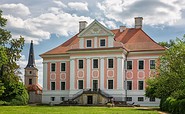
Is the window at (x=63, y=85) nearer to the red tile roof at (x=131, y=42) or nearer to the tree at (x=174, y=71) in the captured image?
the red tile roof at (x=131, y=42)

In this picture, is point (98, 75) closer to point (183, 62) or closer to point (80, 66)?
point (80, 66)

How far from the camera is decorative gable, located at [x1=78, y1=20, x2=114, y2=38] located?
1922 inches

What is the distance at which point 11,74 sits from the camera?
44.1 meters

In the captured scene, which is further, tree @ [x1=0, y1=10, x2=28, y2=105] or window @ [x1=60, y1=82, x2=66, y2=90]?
window @ [x1=60, y1=82, x2=66, y2=90]

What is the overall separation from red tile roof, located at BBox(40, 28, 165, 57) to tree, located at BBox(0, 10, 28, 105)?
7766 millimetres

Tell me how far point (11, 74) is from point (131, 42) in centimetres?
1711

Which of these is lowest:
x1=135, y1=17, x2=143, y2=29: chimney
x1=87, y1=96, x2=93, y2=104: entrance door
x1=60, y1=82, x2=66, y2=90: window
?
x1=87, y1=96, x2=93, y2=104: entrance door

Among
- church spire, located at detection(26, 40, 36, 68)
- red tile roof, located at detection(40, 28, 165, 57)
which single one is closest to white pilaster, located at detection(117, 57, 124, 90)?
red tile roof, located at detection(40, 28, 165, 57)

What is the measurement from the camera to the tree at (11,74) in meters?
44.3

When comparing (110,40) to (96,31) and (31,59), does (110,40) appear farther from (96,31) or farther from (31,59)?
(31,59)

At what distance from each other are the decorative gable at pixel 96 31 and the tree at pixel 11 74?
9054 millimetres

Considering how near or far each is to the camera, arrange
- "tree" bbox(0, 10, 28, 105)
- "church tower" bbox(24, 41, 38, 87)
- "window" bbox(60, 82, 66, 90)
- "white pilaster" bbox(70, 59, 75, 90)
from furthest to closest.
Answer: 1. "church tower" bbox(24, 41, 38, 87)
2. "window" bbox(60, 82, 66, 90)
3. "white pilaster" bbox(70, 59, 75, 90)
4. "tree" bbox(0, 10, 28, 105)

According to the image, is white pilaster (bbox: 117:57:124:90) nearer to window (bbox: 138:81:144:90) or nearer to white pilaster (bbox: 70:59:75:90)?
window (bbox: 138:81:144:90)

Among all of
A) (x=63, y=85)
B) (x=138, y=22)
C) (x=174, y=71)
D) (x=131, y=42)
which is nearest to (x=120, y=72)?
(x=131, y=42)
